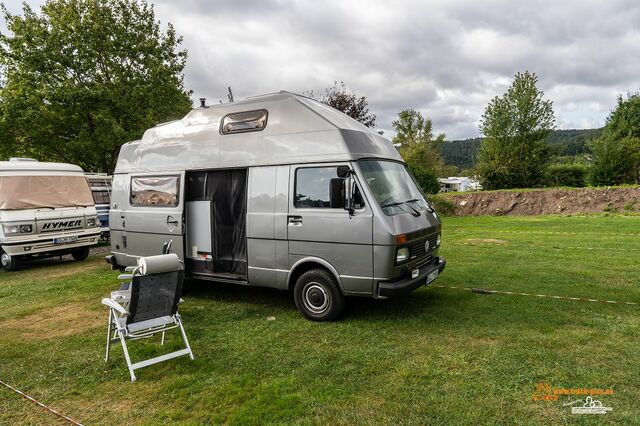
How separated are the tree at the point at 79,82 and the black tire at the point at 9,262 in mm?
8740

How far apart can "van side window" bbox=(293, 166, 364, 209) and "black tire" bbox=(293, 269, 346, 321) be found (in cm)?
97

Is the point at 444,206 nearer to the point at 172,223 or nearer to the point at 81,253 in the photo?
the point at 81,253

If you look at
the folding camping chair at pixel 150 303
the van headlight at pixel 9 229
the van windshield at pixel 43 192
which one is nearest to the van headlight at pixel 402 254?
the folding camping chair at pixel 150 303

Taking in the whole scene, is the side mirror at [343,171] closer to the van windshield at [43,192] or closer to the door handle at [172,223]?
the door handle at [172,223]

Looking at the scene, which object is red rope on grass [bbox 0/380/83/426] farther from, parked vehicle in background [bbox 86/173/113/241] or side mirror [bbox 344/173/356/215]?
parked vehicle in background [bbox 86/173/113/241]

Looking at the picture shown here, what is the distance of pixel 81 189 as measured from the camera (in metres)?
11.9

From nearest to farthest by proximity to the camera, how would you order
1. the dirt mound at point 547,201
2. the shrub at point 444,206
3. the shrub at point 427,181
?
the dirt mound at point 547,201 < the shrub at point 444,206 < the shrub at point 427,181

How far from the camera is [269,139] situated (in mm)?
6246

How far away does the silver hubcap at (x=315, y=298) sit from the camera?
5758 mm

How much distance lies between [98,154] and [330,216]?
17.3 meters

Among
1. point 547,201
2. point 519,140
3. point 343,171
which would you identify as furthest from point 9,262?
point 519,140

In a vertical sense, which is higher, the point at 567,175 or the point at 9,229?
the point at 567,175

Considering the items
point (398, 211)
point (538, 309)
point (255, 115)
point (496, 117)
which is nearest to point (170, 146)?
point (255, 115)

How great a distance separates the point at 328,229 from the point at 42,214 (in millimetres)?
8910
